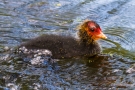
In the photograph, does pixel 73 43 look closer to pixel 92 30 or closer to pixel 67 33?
pixel 92 30

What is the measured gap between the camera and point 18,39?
5977 millimetres

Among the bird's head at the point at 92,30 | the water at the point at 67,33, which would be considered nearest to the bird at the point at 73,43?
the bird's head at the point at 92,30

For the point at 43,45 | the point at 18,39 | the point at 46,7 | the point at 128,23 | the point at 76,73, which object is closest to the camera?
the point at 76,73

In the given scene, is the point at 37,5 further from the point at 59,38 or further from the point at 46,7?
the point at 59,38

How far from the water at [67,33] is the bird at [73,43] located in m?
0.14

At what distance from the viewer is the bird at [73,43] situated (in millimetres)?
5379

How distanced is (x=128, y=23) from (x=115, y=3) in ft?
4.04

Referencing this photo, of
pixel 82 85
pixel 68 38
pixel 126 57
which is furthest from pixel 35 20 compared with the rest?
pixel 82 85

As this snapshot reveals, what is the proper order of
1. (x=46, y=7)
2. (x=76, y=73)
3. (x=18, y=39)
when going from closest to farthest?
(x=76, y=73) < (x=18, y=39) < (x=46, y=7)

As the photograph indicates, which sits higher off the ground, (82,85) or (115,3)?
(115,3)

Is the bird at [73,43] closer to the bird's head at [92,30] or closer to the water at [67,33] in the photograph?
the bird's head at [92,30]

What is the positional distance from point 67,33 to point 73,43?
0.86m

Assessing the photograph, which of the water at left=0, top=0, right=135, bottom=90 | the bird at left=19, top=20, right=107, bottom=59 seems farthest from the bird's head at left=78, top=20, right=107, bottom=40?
the water at left=0, top=0, right=135, bottom=90

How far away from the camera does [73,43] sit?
218 inches
